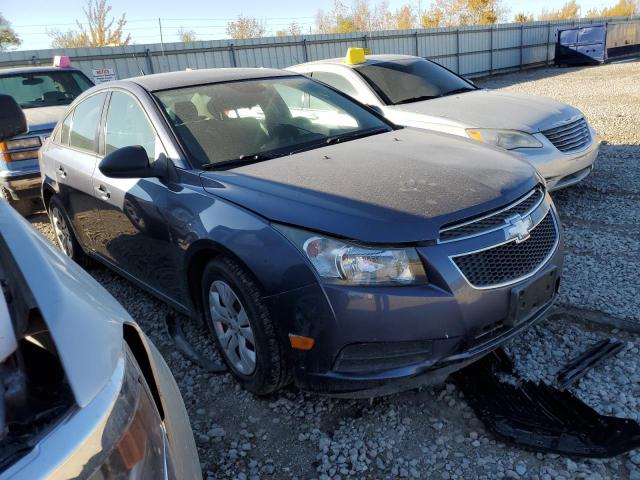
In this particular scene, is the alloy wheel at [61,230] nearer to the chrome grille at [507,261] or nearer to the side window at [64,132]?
the side window at [64,132]

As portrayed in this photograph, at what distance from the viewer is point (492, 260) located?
234 cm

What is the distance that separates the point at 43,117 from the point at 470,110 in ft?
16.7

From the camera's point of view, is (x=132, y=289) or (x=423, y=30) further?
(x=423, y=30)

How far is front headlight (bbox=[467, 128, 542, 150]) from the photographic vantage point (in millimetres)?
4863

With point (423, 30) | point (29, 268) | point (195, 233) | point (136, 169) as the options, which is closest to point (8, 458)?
point (29, 268)

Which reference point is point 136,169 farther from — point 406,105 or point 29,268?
point 406,105

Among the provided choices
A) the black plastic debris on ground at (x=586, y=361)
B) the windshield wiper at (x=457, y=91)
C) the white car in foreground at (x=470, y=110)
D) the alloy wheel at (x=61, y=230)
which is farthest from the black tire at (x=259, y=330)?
the windshield wiper at (x=457, y=91)

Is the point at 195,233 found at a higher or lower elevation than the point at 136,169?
lower

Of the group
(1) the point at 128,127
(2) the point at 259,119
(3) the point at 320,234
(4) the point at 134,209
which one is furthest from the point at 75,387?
(1) the point at 128,127

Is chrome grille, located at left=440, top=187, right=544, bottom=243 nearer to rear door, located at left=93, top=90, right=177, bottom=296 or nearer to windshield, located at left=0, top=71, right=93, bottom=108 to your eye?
rear door, located at left=93, top=90, right=177, bottom=296

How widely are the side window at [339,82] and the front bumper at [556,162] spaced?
210 cm

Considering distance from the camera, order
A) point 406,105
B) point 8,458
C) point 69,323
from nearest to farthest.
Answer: point 8,458 → point 69,323 → point 406,105

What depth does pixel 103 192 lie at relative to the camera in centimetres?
358

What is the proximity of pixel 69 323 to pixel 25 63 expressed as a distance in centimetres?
1411
